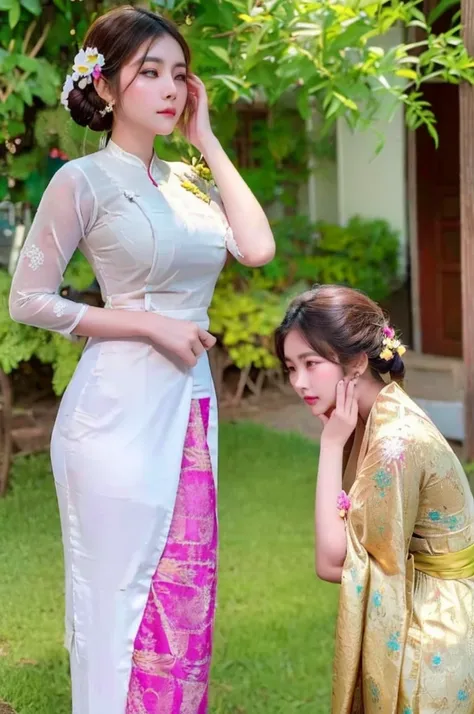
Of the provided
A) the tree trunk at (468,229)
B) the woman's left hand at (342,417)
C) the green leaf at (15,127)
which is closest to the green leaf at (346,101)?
the tree trunk at (468,229)

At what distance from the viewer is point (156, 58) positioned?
1785 mm

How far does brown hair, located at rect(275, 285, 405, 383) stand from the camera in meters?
1.85

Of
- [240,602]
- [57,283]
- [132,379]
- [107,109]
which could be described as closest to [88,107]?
[107,109]

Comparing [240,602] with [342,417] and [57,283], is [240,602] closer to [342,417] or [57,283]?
[342,417]

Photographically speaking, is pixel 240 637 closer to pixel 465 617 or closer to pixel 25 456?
pixel 465 617

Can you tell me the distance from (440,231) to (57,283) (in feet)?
18.2

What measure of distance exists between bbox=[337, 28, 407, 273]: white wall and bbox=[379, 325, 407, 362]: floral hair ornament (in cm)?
511

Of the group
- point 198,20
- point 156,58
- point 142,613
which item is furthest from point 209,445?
point 198,20

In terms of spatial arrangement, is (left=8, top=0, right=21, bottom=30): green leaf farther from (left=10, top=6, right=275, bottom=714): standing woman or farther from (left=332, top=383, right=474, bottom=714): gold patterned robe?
(left=332, top=383, right=474, bottom=714): gold patterned robe

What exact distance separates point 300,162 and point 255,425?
7.72ft

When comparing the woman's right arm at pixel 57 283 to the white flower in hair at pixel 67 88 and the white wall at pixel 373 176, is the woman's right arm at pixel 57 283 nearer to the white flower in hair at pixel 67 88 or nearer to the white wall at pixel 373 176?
the white flower in hair at pixel 67 88

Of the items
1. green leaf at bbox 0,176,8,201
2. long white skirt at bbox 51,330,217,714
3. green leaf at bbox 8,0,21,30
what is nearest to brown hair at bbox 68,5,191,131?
long white skirt at bbox 51,330,217,714

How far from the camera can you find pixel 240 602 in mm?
3414

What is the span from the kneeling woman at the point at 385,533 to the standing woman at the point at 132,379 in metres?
0.21
